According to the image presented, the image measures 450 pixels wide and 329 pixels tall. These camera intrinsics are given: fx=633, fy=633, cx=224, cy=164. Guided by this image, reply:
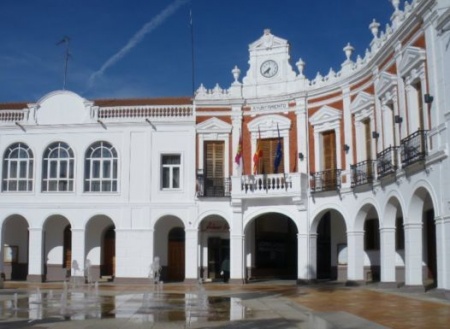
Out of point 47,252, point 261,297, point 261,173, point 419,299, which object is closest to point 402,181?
point 419,299

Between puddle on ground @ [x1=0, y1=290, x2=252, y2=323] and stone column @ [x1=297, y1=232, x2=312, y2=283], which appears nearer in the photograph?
puddle on ground @ [x1=0, y1=290, x2=252, y2=323]

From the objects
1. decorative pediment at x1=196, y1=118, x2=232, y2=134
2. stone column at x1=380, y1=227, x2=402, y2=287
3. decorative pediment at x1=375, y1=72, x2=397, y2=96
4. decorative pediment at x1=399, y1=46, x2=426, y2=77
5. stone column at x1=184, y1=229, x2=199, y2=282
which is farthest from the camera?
decorative pediment at x1=196, y1=118, x2=232, y2=134

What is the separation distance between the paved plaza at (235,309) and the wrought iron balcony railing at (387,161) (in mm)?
4108

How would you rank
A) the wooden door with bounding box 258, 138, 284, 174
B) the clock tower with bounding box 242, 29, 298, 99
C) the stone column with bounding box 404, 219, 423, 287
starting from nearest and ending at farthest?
the stone column with bounding box 404, 219, 423, 287 < the wooden door with bounding box 258, 138, 284, 174 < the clock tower with bounding box 242, 29, 298, 99

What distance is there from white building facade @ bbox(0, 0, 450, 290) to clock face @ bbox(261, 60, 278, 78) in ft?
0.16

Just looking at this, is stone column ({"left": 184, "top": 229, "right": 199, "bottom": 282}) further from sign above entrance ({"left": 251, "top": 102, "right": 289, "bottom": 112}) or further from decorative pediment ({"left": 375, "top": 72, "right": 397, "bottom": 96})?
decorative pediment ({"left": 375, "top": 72, "right": 397, "bottom": 96})

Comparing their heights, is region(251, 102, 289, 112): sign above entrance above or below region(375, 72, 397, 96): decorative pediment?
above

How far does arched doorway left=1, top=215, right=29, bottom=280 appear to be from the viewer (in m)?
31.1

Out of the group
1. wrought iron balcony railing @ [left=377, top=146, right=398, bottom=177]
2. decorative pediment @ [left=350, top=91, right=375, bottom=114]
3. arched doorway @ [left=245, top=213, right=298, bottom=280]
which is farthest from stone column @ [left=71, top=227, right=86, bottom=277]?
wrought iron balcony railing @ [left=377, top=146, right=398, bottom=177]

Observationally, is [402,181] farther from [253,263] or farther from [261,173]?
[253,263]

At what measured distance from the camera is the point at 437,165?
59.9 feet

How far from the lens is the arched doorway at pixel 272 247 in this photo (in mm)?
30239

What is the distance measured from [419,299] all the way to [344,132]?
10.4 m

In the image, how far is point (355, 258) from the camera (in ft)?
83.3
